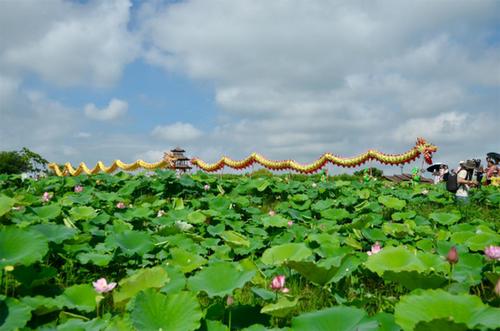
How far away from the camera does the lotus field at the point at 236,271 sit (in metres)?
1.87

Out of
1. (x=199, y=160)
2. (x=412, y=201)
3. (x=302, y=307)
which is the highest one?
(x=199, y=160)

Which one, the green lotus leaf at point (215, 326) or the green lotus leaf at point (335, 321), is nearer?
the green lotus leaf at point (335, 321)

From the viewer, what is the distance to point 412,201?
8359 mm

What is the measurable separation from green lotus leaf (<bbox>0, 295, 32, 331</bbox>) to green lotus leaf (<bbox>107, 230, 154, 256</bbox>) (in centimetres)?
134

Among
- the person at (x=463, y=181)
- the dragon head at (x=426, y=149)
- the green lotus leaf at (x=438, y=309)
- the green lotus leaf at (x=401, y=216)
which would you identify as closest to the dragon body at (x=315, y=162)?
the dragon head at (x=426, y=149)

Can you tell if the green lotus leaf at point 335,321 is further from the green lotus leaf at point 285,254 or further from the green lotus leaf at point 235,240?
the green lotus leaf at point 235,240

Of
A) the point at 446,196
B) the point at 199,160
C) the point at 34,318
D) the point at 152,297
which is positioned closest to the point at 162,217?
the point at 34,318

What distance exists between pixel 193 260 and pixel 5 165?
3946cm

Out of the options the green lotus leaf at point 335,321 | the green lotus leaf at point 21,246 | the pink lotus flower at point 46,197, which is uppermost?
the pink lotus flower at point 46,197

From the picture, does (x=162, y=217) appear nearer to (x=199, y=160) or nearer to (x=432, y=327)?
(x=432, y=327)

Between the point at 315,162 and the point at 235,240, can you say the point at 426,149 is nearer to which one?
the point at 315,162

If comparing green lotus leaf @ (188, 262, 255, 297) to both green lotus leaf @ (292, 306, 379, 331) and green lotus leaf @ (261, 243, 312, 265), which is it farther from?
green lotus leaf @ (261, 243, 312, 265)

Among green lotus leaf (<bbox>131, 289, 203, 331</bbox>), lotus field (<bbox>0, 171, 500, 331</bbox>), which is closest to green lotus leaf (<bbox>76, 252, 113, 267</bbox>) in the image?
lotus field (<bbox>0, 171, 500, 331</bbox>)

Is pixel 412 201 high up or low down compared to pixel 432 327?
up
